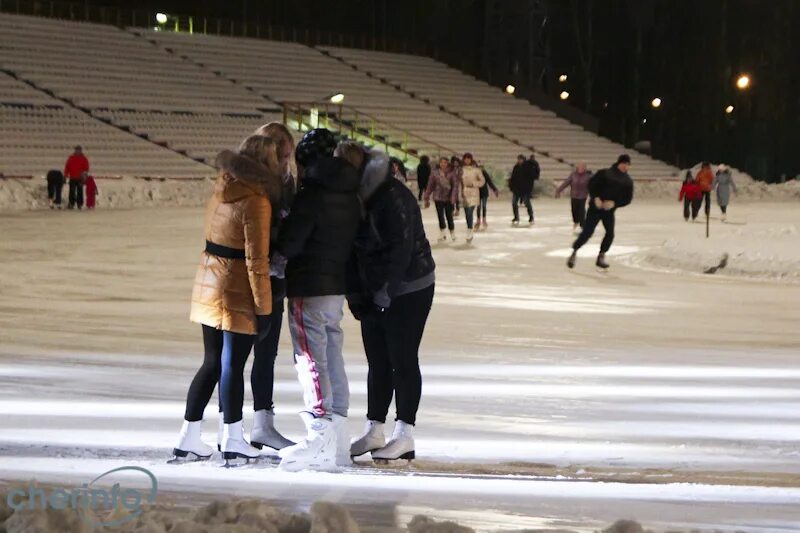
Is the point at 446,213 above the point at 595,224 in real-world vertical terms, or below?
below

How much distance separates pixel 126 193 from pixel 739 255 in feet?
63.4

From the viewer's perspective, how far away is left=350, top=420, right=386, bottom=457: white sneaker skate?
5961mm

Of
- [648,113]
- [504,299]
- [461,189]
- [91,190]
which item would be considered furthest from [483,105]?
[504,299]

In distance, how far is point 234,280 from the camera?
218 inches

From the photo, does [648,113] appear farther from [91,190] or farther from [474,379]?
[474,379]

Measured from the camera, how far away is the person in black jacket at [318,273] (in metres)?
5.57

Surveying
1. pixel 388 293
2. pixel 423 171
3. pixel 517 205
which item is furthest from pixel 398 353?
pixel 423 171

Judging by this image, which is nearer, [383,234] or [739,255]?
[383,234]

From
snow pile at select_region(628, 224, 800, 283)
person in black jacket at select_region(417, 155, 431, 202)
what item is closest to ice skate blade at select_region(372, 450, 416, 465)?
snow pile at select_region(628, 224, 800, 283)

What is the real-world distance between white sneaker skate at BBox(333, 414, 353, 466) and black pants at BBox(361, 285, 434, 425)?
11.1 inches

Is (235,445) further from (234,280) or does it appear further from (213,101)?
(213,101)

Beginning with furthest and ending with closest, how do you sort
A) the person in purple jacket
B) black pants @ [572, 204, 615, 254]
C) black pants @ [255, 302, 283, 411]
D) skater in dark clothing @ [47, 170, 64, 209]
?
skater in dark clothing @ [47, 170, 64, 209]
the person in purple jacket
black pants @ [572, 204, 615, 254]
black pants @ [255, 302, 283, 411]

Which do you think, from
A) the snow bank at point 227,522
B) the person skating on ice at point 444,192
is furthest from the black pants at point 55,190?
the snow bank at point 227,522

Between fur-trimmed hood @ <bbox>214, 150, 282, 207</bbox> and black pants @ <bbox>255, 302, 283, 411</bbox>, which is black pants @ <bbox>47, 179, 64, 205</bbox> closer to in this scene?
black pants @ <bbox>255, 302, 283, 411</bbox>
